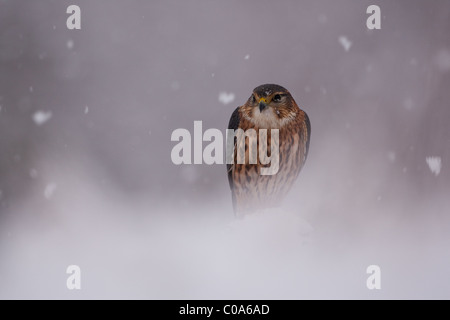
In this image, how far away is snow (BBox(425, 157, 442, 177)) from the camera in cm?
138

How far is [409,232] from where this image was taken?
1336 millimetres

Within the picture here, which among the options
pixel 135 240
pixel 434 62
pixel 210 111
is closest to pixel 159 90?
pixel 210 111

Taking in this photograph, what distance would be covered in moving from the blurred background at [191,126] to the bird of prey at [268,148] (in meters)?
0.07

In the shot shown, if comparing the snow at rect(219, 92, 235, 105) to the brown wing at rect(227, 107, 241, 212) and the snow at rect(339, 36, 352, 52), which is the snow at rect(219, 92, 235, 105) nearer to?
the brown wing at rect(227, 107, 241, 212)

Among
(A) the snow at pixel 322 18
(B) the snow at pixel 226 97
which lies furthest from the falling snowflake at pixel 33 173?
(A) the snow at pixel 322 18

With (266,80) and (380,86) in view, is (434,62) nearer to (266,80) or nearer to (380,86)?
(380,86)

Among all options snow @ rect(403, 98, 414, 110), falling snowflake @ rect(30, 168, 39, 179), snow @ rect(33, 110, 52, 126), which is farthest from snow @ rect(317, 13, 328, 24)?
falling snowflake @ rect(30, 168, 39, 179)

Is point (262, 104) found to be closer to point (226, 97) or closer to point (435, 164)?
point (226, 97)

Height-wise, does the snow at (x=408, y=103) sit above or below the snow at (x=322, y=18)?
below

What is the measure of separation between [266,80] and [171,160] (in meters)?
0.38

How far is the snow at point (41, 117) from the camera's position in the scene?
1.37 metres

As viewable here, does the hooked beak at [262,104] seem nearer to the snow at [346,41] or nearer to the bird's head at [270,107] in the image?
the bird's head at [270,107]

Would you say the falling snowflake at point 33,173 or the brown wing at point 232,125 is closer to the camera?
the brown wing at point 232,125
